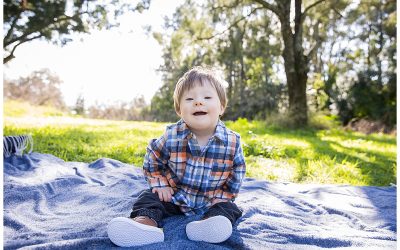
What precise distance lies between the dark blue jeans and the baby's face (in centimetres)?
37

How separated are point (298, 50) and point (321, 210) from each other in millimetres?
6589

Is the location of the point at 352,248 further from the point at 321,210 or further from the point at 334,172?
the point at 334,172

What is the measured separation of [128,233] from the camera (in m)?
1.47

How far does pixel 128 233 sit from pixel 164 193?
1.33 ft

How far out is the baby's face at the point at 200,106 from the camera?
5.87 feet

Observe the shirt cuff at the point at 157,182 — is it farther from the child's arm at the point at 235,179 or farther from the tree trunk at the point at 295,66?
the tree trunk at the point at 295,66

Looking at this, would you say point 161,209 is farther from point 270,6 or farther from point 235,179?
point 270,6

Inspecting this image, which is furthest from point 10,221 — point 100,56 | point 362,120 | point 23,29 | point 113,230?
point 362,120

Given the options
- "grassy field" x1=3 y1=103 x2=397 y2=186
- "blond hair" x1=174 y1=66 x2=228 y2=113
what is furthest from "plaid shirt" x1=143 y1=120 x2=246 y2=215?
"grassy field" x1=3 y1=103 x2=397 y2=186

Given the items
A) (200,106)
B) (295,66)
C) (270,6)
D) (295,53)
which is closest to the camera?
(200,106)

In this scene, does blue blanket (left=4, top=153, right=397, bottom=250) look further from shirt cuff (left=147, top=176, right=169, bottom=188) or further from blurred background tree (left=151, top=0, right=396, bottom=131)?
blurred background tree (left=151, top=0, right=396, bottom=131)

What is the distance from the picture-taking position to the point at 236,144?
1.92m

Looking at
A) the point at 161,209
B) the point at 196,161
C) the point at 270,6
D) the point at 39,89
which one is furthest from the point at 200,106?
the point at 39,89

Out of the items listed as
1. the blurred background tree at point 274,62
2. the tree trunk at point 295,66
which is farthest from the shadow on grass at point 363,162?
the blurred background tree at point 274,62
